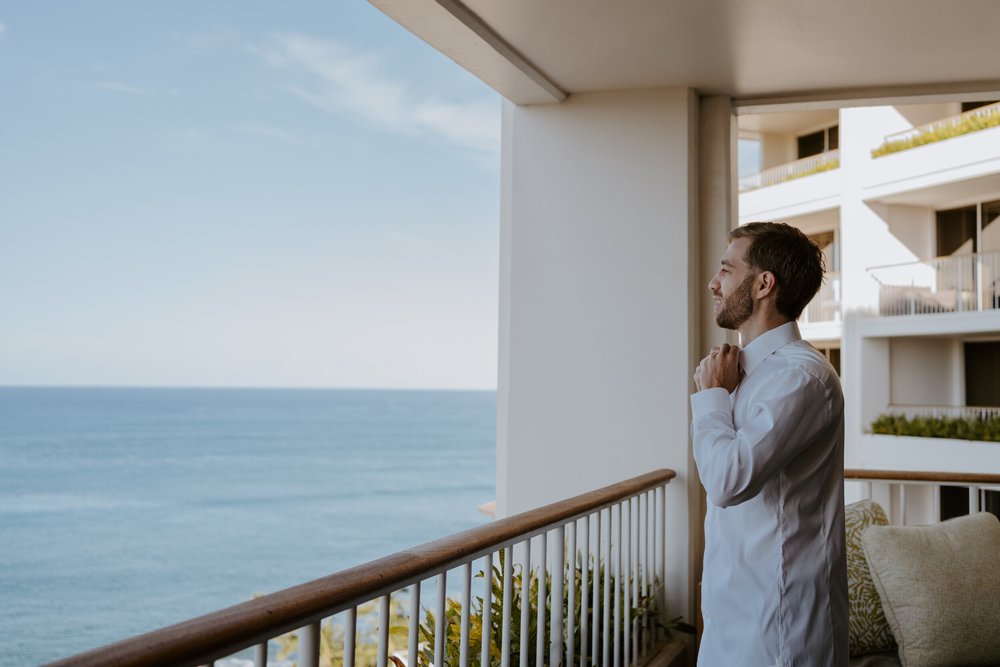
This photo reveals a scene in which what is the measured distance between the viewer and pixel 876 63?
3.93m

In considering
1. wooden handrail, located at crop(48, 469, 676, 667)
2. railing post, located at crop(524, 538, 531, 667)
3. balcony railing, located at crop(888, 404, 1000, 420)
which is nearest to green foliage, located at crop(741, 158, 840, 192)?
balcony railing, located at crop(888, 404, 1000, 420)

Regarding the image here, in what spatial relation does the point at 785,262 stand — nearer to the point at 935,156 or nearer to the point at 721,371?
the point at 721,371

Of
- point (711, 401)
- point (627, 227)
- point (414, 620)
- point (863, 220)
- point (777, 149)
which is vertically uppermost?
point (777, 149)

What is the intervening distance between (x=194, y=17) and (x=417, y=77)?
37.3 feet

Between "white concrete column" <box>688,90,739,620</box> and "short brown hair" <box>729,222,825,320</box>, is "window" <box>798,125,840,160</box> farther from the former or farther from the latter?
"short brown hair" <box>729,222,825,320</box>

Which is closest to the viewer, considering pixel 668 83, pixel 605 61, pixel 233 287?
pixel 605 61

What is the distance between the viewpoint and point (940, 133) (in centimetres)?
1409

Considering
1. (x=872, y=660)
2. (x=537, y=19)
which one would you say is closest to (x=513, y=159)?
(x=537, y=19)

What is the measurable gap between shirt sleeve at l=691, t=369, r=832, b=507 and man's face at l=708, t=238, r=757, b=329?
0.18 m

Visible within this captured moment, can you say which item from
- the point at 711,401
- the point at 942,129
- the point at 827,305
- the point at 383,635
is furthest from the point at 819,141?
the point at 383,635

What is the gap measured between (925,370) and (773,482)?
48.2 feet

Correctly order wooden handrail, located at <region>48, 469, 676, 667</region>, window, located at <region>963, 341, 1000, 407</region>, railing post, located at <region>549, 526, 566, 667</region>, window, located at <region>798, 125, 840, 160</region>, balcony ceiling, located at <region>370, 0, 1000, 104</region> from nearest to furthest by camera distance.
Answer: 1. wooden handrail, located at <region>48, 469, 676, 667</region>
2. railing post, located at <region>549, 526, 566, 667</region>
3. balcony ceiling, located at <region>370, 0, 1000, 104</region>
4. window, located at <region>963, 341, 1000, 407</region>
5. window, located at <region>798, 125, 840, 160</region>

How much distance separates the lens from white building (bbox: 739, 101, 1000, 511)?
1362 centimetres

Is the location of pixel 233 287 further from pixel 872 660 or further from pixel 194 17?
pixel 872 660
